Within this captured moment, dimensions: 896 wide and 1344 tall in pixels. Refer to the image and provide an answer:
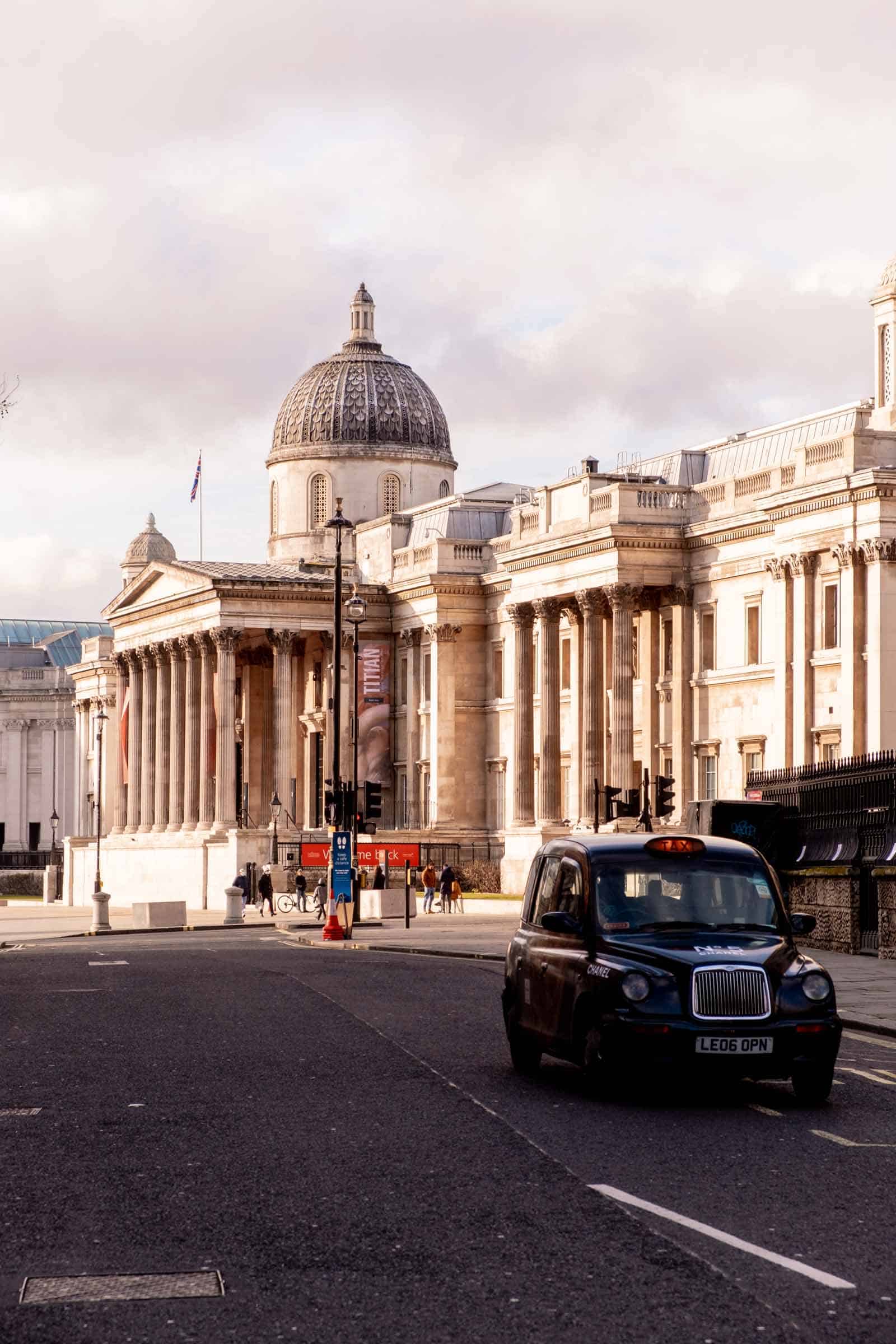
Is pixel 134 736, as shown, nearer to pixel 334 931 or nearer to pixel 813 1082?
pixel 334 931

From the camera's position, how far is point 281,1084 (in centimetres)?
1691

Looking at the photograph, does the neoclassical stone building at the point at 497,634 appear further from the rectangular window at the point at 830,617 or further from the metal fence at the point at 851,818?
the metal fence at the point at 851,818

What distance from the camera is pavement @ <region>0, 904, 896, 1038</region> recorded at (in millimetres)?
25953

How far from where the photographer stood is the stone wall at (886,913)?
3297 cm

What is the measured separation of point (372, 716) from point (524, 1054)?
232 ft

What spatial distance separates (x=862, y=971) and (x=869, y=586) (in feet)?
98.6

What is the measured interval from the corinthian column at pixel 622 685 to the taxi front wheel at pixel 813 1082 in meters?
56.2

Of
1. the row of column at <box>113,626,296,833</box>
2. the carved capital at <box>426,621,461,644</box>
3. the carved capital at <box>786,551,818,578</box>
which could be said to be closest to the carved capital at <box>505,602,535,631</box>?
the carved capital at <box>426,621,461,644</box>

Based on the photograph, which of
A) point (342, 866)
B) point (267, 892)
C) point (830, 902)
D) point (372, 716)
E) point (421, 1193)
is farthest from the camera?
point (372, 716)

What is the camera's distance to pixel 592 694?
74938 mm

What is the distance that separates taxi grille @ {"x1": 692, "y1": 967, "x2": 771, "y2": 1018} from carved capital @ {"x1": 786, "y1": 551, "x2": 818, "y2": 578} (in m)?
48.0

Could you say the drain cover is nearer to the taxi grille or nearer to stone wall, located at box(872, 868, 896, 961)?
the taxi grille

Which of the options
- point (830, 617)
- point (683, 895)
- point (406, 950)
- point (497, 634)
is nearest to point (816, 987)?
point (683, 895)

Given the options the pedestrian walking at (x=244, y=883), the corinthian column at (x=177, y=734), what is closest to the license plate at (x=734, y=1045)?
the pedestrian walking at (x=244, y=883)
